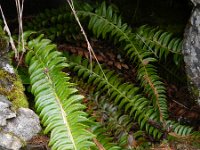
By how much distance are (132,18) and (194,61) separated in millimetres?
1249

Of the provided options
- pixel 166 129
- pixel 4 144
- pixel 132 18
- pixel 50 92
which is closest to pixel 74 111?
pixel 50 92

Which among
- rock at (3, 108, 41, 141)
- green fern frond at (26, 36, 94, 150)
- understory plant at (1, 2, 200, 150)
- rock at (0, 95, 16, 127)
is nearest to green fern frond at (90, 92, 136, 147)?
understory plant at (1, 2, 200, 150)

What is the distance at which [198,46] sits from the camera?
248 centimetres

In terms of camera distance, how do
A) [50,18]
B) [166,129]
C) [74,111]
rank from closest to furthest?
[74,111]
[166,129]
[50,18]

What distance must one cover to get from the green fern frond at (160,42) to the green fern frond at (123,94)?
41cm

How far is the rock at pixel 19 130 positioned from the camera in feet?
6.36

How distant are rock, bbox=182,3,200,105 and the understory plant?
31 centimetres

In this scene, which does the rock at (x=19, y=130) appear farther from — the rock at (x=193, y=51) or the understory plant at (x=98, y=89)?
the rock at (x=193, y=51)

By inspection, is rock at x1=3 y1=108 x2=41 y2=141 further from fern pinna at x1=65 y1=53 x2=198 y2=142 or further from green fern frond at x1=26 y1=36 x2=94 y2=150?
fern pinna at x1=65 y1=53 x2=198 y2=142

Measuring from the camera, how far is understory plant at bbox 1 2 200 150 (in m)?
2.15

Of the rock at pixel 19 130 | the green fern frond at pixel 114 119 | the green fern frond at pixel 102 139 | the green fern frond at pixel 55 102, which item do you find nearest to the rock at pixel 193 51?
the green fern frond at pixel 114 119

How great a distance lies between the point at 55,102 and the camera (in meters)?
2.21

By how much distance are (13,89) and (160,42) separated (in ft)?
4.45

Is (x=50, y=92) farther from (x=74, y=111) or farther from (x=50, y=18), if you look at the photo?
(x=50, y=18)
